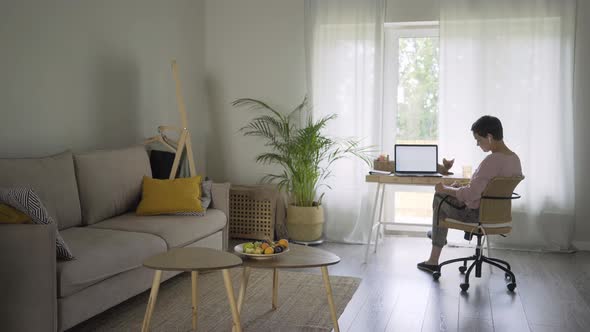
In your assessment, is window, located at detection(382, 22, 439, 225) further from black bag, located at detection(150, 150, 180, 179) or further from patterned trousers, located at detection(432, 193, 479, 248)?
black bag, located at detection(150, 150, 180, 179)

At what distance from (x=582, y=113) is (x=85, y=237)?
413cm

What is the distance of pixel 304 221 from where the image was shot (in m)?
5.52

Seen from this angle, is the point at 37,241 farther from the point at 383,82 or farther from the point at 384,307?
the point at 383,82

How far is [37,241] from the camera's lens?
275 centimetres

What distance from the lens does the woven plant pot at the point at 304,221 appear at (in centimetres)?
552

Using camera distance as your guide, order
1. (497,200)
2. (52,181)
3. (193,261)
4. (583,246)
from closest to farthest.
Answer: (193,261) < (52,181) < (497,200) < (583,246)

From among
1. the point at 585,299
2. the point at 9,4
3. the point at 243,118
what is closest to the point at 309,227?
the point at 243,118

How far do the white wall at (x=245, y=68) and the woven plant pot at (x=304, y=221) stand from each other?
2.41 ft

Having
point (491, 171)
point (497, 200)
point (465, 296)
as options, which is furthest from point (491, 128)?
point (465, 296)

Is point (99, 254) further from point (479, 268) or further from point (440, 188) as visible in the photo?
point (479, 268)

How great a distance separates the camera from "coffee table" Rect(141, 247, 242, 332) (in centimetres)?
276

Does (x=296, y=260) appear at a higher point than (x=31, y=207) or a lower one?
lower

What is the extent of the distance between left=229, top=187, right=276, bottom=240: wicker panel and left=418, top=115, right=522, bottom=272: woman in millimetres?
1670

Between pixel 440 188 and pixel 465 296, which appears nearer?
pixel 465 296
